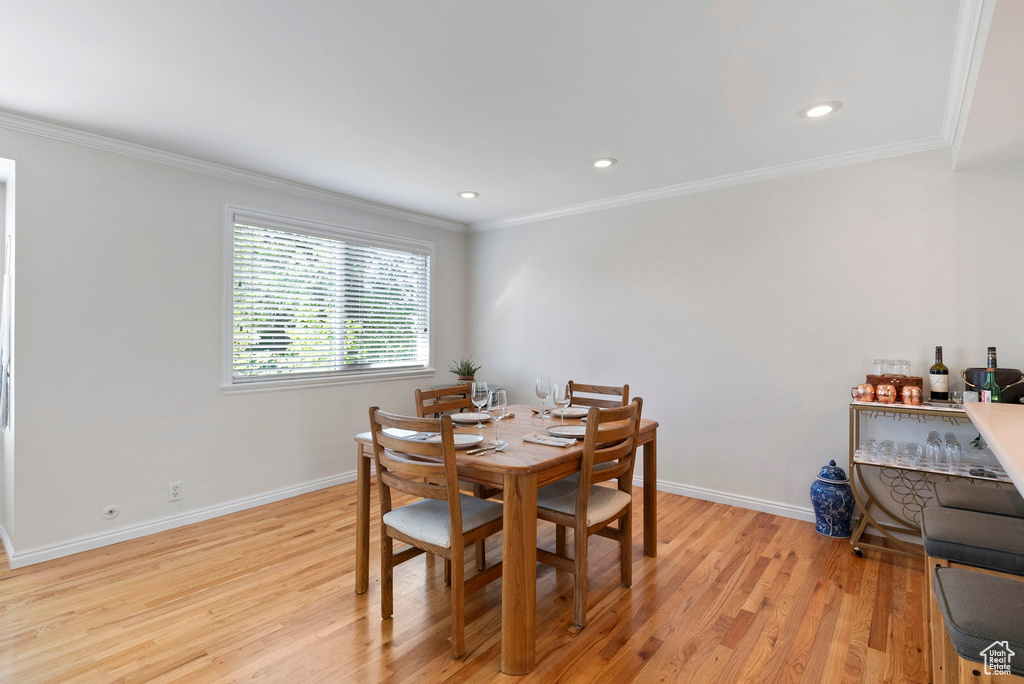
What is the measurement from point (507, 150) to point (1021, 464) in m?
2.87

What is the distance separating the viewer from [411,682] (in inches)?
72.7

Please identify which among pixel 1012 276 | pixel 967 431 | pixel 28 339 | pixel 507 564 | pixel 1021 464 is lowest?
pixel 507 564

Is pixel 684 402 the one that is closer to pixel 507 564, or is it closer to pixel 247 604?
pixel 507 564

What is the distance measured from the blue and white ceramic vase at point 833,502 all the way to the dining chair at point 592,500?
4.89 feet

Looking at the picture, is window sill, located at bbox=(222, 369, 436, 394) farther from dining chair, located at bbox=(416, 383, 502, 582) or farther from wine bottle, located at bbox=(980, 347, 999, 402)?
wine bottle, located at bbox=(980, 347, 999, 402)

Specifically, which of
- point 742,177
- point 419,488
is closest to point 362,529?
point 419,488

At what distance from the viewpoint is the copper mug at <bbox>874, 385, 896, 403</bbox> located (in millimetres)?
A: 2939

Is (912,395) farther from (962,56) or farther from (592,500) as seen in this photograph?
(592,500)

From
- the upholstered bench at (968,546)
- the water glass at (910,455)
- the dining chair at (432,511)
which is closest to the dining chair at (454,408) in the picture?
the dining chair at (432,511)

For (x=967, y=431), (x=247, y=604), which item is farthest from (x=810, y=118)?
(x=247, y=604)

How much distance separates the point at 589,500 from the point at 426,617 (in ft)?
3.01

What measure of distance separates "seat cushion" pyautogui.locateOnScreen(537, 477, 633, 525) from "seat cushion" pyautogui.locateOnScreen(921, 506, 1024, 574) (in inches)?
45.3

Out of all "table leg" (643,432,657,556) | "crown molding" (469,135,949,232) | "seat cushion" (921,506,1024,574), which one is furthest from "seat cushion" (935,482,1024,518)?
"crown molding" (469,135,949,232)

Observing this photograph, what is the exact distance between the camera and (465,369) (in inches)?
203
